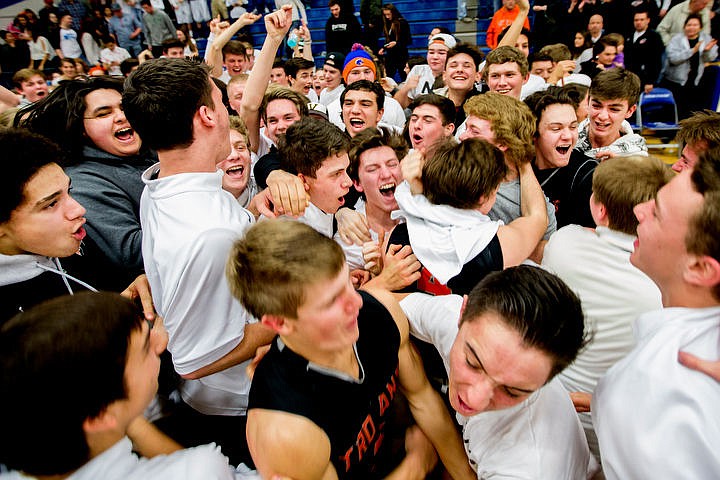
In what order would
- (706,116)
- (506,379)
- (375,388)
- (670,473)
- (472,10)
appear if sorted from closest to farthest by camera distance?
(670,473), (506,379), (375,388), (706,116), (472,10)

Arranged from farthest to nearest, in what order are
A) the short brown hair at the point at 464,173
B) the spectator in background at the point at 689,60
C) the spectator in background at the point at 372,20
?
1. the spectator in background at the point at 372,20
2. the spectator in background at the point at 689,60
3. the short brown hair at the point at 464,173

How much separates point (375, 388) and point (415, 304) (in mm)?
499

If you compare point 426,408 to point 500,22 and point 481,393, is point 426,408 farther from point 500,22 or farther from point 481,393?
point 500,22

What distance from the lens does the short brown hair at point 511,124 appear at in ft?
7.97

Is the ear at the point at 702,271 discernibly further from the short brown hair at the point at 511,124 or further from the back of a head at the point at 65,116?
the back of a head at the point at 65,116

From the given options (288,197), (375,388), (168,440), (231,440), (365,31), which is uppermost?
(365,31)

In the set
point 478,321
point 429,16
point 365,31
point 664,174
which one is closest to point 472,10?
point 429,16

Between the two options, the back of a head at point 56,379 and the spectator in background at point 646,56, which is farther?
the spectator in background at point 646,56

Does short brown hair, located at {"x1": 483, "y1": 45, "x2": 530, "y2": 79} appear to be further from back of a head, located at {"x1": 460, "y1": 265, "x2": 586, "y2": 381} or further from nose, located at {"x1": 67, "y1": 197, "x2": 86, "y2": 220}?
nose, located at {"x1": 67, "y1": 197, "x2": 86, "y2": 220}

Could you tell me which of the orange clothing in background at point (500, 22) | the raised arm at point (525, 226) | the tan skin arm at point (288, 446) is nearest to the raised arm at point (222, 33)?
the raised arm at point (525, 226)

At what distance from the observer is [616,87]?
9.89 ft

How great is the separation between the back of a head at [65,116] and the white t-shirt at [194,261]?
37.8 inches

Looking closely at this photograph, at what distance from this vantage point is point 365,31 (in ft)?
31.7

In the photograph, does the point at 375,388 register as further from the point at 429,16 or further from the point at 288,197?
the point at 429,16
